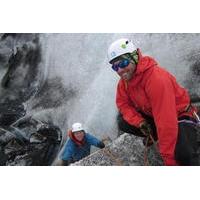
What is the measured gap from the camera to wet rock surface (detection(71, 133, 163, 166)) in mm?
3246

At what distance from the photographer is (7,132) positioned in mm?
4426

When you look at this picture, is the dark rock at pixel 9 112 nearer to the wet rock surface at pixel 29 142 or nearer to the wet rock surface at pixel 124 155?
the wet rock surface at pixel 29 142

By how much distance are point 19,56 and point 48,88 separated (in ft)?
1.54

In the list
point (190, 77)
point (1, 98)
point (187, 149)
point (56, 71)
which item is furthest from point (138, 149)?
point (1, 98)

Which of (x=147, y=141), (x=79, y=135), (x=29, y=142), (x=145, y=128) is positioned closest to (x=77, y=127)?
(x=79, y=135)

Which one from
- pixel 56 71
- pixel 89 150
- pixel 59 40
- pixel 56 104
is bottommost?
pixel 89 150

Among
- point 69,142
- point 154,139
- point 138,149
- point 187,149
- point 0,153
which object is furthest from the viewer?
point 0,153

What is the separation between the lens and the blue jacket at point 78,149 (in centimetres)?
406

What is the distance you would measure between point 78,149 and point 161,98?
1.67 m

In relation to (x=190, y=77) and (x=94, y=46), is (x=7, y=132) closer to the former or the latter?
(x=94, y=46)

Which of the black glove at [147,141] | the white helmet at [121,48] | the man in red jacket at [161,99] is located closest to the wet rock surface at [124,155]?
the black glove at [147,141]

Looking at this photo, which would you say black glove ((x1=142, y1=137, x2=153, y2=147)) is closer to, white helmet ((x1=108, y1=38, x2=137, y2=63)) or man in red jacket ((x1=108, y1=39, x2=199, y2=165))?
man in red jacket ((x1=108, y1=39, x2=199, y2=165))

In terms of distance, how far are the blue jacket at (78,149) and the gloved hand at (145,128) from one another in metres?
1.06

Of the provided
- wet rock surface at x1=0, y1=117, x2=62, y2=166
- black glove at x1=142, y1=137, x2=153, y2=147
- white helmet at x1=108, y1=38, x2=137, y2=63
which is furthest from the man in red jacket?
wet rock surface at x1=0, y1=117, x2=62, y2=166
